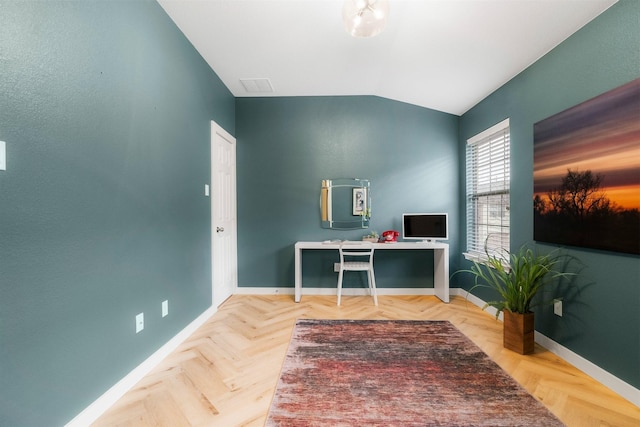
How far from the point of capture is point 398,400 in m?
1.53

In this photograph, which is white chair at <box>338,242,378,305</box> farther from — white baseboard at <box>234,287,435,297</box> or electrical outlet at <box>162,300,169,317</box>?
electrical outlet at <box>162,300,169,317</box>

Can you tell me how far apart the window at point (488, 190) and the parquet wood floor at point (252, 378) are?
84 centimetres

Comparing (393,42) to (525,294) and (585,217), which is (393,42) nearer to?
(585,217)

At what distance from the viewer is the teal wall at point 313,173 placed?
3.62 meters

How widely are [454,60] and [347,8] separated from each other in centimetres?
141

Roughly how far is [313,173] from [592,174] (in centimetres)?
268

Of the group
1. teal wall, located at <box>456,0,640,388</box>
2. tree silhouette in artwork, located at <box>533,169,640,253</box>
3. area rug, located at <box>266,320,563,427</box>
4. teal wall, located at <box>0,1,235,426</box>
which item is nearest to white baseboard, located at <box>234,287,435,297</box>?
area rug, located at <box>266,320,563,427</box>

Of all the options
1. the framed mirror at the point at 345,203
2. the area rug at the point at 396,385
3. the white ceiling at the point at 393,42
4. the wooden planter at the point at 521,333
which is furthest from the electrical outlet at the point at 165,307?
the wooden planter at the point at 521,333

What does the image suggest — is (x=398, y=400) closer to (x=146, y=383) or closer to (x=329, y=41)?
(x=146, y=383)

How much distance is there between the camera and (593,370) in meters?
1.76

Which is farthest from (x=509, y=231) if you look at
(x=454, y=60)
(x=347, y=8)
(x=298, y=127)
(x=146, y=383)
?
(x=146, y=383)

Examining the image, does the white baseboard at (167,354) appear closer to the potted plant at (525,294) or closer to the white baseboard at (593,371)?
the white baseboard at (593,371)

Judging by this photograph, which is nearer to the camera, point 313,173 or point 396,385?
point 396,385

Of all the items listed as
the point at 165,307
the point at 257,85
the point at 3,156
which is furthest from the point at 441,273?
the point at 3,156
